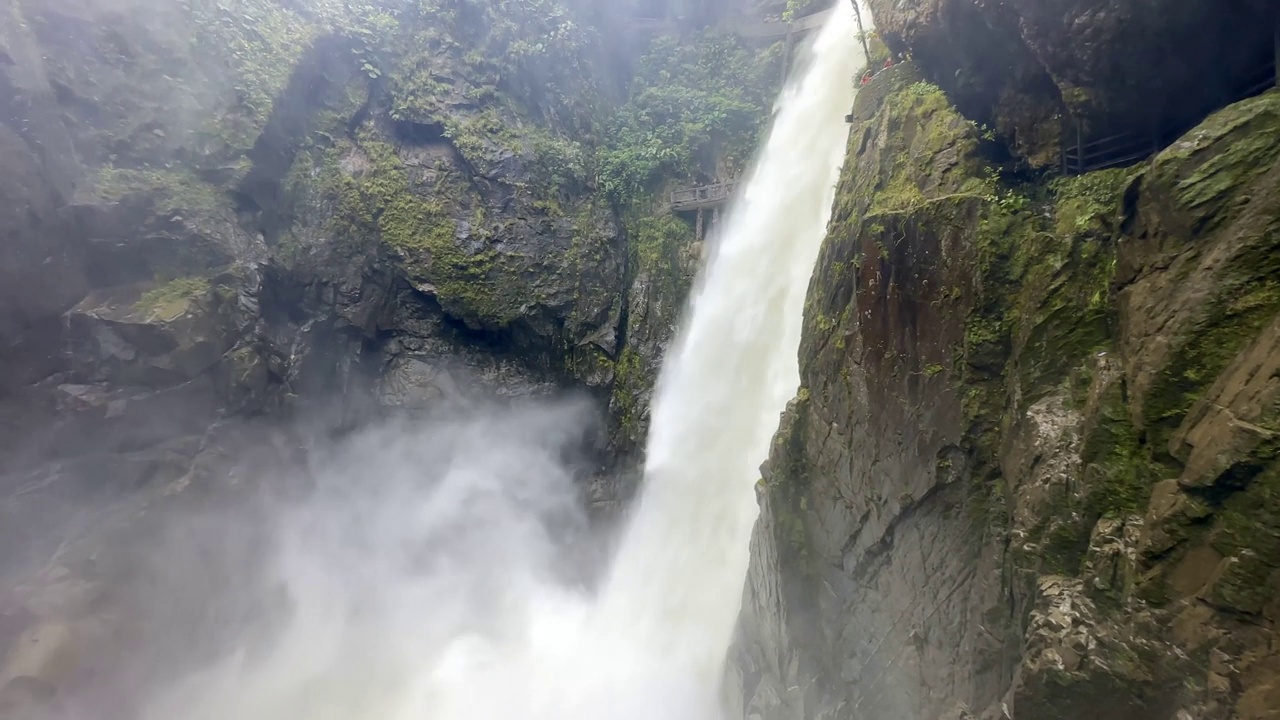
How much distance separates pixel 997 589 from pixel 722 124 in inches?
635

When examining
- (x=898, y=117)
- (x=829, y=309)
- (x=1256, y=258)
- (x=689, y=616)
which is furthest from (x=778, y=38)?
(x=1256, y=258)

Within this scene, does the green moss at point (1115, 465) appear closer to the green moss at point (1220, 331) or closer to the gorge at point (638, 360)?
the gorge at point (638, 360)

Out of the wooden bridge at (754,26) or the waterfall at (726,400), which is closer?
the waterfall at (726,400)

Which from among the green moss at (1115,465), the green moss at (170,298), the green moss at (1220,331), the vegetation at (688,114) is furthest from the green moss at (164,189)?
the green moss at (1220,331)

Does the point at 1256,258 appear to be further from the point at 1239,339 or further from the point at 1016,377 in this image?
the point at 1016,377

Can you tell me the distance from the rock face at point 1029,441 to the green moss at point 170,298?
1193 centimetres

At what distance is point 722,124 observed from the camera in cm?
1895

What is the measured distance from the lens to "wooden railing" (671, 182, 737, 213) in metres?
17.4

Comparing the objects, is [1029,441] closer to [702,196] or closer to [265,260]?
[702,196]

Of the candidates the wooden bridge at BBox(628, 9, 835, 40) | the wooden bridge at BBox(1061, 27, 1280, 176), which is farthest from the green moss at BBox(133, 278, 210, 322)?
the wooden bridge at BBox(628, 9, 835, 40)

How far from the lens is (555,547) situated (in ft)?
53.8

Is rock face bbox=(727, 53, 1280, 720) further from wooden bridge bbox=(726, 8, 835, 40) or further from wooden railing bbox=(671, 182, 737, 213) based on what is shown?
wooden bridge bbox=(726, 8, 835, 40)

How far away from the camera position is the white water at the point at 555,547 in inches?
482

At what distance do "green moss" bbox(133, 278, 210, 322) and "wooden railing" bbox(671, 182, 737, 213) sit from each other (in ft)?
37.7
